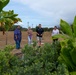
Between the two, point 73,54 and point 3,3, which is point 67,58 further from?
point 3,3

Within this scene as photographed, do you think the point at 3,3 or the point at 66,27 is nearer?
the point at 3,3

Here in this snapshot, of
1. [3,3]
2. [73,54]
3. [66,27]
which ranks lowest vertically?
[73,54]

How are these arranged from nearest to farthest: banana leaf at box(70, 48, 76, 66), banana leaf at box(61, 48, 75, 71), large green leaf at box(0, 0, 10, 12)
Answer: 1. large green leaf at box(0, 0, 10, 12)
2. banana leaf at box(70, 48, 76, 66)
3. banana leaf at box(61, 48, 75, 71)

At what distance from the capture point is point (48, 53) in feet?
19.0

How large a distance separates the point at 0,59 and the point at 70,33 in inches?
119

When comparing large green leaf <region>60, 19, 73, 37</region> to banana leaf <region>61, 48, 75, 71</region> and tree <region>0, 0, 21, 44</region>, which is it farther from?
tree <region>0, 0, 21, 44</region>

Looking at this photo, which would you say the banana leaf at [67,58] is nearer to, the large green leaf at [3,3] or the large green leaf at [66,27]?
the large green leaf at [66,27]

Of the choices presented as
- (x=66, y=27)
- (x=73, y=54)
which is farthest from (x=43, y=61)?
(x=66, y=27)

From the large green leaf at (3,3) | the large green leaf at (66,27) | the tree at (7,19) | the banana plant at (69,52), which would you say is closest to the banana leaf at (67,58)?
the banana plant at (69,52)

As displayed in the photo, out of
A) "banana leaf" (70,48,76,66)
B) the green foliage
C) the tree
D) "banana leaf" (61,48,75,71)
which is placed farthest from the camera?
"banana leaf" (61,48,75,71)

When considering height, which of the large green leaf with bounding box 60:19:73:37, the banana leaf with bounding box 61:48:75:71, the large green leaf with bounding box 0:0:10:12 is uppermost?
the large green leaf with bounding box 0:0:10:12

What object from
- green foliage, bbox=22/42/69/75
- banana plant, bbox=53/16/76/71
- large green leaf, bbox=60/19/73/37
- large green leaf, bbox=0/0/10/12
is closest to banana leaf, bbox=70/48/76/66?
banana plant, bbox=53/16/76/71

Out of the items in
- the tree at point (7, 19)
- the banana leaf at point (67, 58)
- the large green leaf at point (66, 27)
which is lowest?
the banana leaf at point (67, 58)

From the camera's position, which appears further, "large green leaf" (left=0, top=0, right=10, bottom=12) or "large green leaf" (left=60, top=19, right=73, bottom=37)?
"large green leaf" (left=60, top=19, right=73, bottom=37)
